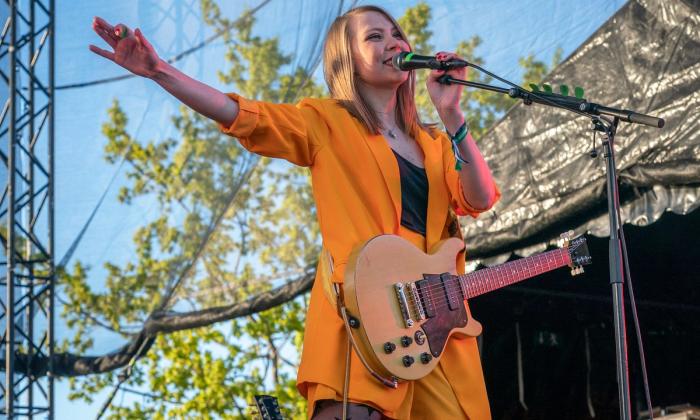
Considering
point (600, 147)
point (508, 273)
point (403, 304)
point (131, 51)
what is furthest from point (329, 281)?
point (600, 147)

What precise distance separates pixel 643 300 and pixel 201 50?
112 inches

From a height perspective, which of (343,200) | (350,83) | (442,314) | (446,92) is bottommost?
(442,314)

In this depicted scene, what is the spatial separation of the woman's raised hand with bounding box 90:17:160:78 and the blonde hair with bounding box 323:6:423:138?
0.70 metres

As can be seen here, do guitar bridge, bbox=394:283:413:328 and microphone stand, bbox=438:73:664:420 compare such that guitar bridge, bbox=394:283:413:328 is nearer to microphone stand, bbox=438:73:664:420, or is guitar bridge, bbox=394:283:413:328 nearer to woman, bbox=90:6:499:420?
woman, bbox=90:6:499:420

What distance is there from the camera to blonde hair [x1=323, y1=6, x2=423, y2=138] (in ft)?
10.2

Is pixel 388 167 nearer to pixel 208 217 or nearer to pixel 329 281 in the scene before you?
pixel 329 281

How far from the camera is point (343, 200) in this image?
114 inches

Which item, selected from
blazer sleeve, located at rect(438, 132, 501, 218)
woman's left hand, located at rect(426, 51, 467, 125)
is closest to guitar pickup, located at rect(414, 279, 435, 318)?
blazer sleeve, located at rect(438, 132, 501, 218)

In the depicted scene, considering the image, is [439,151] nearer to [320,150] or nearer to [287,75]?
[320,150]

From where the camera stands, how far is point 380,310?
276 centimetres

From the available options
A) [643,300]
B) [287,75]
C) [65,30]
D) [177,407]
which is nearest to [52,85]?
[65,30]

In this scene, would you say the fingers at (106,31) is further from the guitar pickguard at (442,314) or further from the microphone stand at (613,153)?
the guitar pickguard at (442,314)

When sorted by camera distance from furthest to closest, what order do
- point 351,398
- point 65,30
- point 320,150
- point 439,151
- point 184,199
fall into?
point 65,30, point 184,199, point 439,151, point 320,150, point 351,398

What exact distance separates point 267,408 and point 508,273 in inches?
34.6
